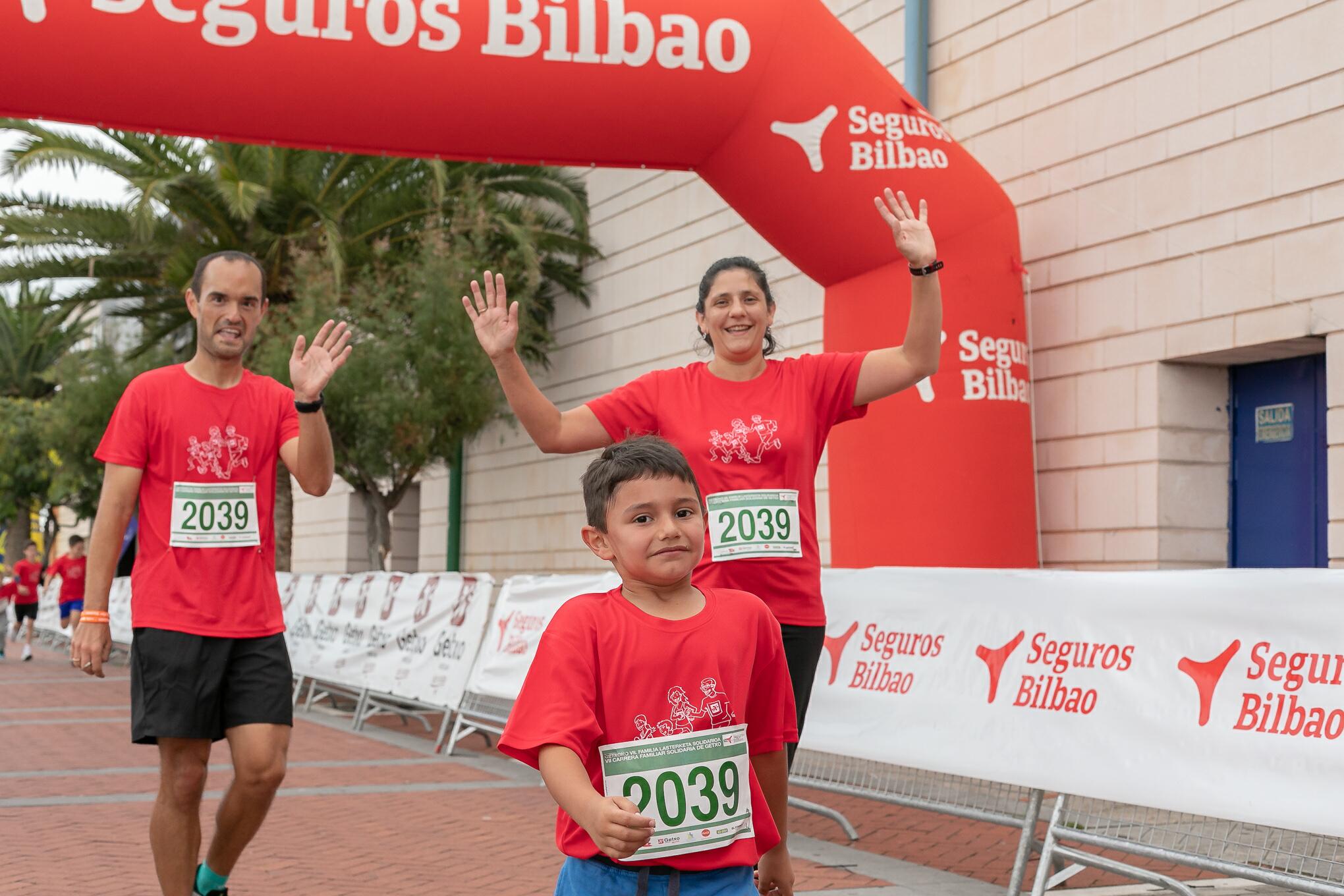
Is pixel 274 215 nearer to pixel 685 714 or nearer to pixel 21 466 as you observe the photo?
pixel 685 714

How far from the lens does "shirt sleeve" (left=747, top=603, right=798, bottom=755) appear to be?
2984 mm

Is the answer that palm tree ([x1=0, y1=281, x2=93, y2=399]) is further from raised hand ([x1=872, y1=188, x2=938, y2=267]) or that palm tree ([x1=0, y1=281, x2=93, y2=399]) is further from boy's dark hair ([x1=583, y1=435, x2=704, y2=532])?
boy's dark hair ([x1=583, y1=435, x2=704, y2=532])

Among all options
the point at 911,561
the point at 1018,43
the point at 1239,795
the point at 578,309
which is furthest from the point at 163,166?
the point at 1239,795

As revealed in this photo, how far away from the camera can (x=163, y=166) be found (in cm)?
1794

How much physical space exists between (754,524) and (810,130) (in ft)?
16.6

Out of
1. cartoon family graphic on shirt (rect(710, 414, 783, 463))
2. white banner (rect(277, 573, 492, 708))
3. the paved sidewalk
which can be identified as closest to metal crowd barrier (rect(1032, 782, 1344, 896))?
the paved sidewalk

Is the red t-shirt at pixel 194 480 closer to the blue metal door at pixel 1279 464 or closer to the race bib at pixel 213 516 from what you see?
the race bib at pixel 213 516

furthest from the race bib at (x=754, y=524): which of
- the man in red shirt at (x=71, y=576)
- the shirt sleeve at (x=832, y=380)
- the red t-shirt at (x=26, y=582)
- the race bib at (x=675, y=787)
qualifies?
the red t-shirt at (x=26, y=582)

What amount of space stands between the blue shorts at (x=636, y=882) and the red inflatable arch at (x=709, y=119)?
19.4 feet

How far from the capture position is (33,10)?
7.30m

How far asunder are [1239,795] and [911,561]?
4420 millimetres

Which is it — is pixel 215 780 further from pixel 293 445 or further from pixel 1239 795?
pixel 1239 795

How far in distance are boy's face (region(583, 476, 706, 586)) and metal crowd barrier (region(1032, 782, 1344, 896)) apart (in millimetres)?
2762

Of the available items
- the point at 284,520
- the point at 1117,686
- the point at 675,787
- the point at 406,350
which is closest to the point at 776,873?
the point at 675,787
